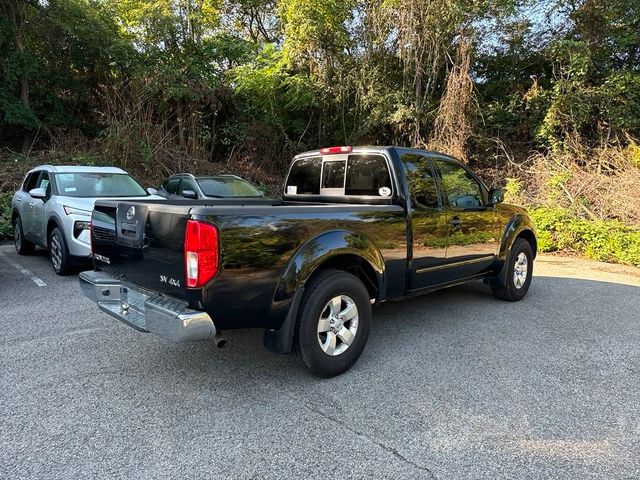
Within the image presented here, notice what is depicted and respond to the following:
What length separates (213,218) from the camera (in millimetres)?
2836

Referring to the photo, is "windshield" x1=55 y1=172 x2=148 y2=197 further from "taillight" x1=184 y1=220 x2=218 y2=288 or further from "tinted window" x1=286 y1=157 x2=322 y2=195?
"taillight" x1=184 y1=220 x2=218 y2=288

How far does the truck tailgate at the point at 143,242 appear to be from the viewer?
9.83ft

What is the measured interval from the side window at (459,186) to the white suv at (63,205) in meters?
3.72

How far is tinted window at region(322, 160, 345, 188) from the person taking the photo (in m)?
4.72

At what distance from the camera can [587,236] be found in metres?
9.48

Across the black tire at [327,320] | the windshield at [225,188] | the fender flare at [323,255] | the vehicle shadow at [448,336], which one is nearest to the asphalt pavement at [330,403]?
the vehicle shadow at [448,336]

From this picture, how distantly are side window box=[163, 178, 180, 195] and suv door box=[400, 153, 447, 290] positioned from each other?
736 centimetres

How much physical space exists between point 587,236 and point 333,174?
287 inches

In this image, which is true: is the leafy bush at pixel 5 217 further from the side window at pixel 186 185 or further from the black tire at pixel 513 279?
the black tire at pixel 513 279

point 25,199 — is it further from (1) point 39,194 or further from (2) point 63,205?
(2) point 63,205

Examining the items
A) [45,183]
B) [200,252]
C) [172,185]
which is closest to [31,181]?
[45,183]

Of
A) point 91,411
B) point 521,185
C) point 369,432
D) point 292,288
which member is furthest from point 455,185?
point 521,185

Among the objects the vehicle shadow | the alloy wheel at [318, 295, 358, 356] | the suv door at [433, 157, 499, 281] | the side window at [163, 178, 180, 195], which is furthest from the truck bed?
the side window at [163, 178, 180, 195]

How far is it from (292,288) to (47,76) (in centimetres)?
1535
